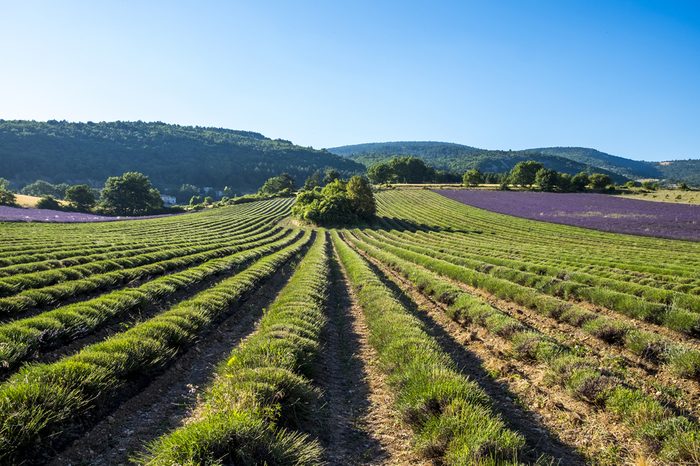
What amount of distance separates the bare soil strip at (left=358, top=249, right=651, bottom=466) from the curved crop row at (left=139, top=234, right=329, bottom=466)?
3459mm

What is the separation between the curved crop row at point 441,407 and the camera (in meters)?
4.99

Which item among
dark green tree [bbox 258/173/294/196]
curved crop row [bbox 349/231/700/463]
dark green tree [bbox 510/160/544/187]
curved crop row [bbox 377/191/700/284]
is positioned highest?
dark green tree [bbox 510/160/544/187]

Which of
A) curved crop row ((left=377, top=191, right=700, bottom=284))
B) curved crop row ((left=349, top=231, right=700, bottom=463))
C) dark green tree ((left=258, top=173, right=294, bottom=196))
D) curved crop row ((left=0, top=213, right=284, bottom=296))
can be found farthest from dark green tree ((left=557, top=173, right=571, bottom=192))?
curved crop row ((left=349, top=231, right=700, bottom=463))

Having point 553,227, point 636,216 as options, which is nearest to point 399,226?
point 553,227

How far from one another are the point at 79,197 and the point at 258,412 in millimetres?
117484

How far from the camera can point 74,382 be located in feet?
21.1

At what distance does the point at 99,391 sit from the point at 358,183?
7664cm

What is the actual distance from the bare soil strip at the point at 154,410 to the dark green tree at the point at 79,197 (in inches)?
4297

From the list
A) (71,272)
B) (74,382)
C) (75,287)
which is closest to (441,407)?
(74,382)

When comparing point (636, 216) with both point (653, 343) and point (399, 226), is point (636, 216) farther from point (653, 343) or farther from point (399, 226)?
point (653, 343)

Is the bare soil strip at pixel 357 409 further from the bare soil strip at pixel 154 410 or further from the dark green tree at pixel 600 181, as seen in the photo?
the dark green tree at pixel 600 181

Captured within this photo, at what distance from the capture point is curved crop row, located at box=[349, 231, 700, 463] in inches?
213

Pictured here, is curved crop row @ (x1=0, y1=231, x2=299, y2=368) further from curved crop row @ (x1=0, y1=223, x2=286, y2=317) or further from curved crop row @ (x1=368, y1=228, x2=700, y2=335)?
curved crop row @ (x1=368, y1=228, x2=700, y2=335)

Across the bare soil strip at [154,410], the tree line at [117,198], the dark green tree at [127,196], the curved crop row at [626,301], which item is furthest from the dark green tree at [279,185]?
the bare soil strip at [154,410]
